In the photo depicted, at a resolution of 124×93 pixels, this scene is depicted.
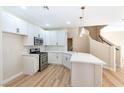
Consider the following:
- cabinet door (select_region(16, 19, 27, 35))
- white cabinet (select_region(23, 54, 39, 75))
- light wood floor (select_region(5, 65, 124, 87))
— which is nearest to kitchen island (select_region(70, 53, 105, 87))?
light wood floor (select_region(5, 65, 124, 87))

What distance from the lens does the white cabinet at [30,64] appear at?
4.70m

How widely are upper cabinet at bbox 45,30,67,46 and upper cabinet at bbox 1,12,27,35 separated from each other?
240 cm

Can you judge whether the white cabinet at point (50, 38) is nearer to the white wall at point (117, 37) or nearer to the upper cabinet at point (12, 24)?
the upper cabinet at point (12, 24)

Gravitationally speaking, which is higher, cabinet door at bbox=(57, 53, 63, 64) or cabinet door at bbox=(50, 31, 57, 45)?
cabinet door at bbox=(50, 31, 57, 45)

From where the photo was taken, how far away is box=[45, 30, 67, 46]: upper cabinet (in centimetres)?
668

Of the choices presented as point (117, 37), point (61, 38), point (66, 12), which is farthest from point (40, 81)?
point (117, 37)

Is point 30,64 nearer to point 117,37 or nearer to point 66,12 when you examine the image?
point 66,12

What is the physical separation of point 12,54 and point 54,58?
292cm

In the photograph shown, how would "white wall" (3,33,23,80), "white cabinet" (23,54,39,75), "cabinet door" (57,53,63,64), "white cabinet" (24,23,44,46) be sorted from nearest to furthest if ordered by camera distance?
"white wall" (3,33,23,80) < "white cabinet" (23,54,39,75) < "white cabinet" (24,23,44,46) < "cabinet door" (57,53,63,64)

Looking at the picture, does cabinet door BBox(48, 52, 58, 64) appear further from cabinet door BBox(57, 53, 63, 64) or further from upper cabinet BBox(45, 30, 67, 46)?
upper cabinet BBox(45, 30, 67, 46)

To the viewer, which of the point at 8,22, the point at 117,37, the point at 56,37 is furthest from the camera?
the point at 117,37

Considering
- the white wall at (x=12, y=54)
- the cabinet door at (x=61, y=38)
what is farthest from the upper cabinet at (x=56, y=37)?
the white wall at (x=12, y=54)

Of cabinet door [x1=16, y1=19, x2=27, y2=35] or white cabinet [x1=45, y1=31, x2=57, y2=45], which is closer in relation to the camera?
cabinet door [x1=16, y1=19, x2=27, y2=35]

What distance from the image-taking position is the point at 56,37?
6.83m
